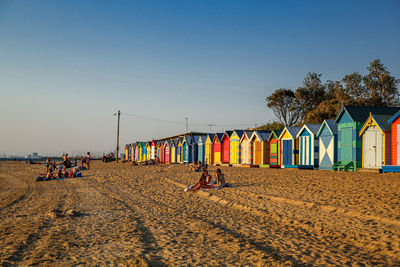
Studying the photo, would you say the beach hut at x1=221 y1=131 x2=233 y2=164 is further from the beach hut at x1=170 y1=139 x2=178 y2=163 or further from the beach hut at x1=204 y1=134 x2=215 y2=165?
the beach hut at x1=170 y1=139 x2=178 y2=163

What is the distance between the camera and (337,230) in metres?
6.79

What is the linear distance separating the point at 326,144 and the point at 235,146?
10.9m

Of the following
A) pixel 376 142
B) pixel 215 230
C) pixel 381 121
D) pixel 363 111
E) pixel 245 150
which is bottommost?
pixel 215 230

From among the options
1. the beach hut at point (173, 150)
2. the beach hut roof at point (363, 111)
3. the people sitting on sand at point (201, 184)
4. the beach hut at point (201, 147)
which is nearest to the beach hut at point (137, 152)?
the beach hut at point (173, 150)

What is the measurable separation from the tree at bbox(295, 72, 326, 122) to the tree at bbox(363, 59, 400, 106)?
455 inches

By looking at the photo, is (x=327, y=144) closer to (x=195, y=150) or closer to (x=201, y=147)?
(x=201, y=147)

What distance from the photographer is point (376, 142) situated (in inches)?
705

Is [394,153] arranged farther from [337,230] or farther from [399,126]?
[337,230]

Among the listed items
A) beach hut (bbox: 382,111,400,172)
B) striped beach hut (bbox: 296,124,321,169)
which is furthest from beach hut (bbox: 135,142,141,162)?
beach hut (bbox: 382,111,400,172)

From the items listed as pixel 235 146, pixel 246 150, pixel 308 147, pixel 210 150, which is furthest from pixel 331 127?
pixel 210 150

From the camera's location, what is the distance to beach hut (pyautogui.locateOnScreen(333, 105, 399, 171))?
62.1ft

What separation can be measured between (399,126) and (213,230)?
44.8ft

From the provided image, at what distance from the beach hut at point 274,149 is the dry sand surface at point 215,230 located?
13.7 meters

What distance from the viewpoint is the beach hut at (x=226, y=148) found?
32.6 m
